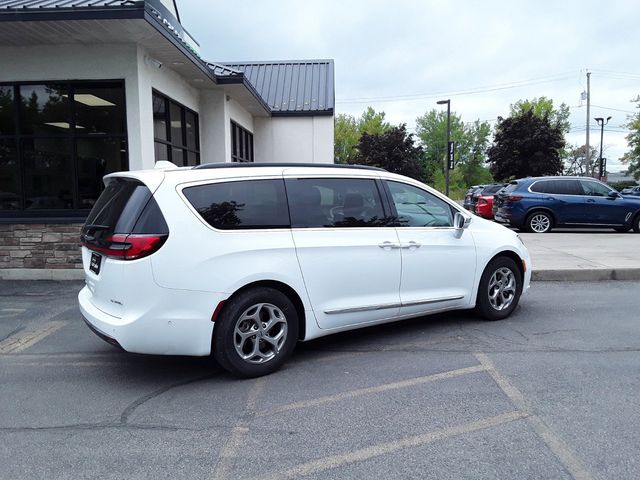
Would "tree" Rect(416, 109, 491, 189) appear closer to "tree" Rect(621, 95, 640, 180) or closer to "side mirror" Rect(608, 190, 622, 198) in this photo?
"tree" Rect(621, 95, 640, 180)

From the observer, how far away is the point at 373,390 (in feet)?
13.0

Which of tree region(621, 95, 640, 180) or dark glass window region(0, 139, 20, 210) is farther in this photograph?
tree region(621, 95, 640, 180)

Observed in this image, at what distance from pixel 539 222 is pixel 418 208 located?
36.3 feet

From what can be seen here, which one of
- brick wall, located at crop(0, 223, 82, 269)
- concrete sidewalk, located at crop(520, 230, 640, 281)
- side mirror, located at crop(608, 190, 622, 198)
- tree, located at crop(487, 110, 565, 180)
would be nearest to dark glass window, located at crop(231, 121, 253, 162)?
brick wall, located at crop(0, 223, 82, 269)

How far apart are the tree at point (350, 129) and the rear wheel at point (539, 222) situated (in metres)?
51.9

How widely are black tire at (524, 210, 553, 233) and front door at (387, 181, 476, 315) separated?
1045cm

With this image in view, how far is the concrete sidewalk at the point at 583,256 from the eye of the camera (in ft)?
27.3

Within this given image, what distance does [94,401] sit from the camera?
3838 millimetres

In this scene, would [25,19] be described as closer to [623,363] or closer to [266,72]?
[623,363]

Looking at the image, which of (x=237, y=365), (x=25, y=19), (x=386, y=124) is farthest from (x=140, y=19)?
(x=386, y=124)

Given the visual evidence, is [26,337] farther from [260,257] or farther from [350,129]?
[350,129]

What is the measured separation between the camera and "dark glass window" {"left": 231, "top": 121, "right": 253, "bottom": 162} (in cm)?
1458

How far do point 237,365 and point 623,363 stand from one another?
338cm

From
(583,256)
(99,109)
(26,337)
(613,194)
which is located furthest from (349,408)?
(613,194)
